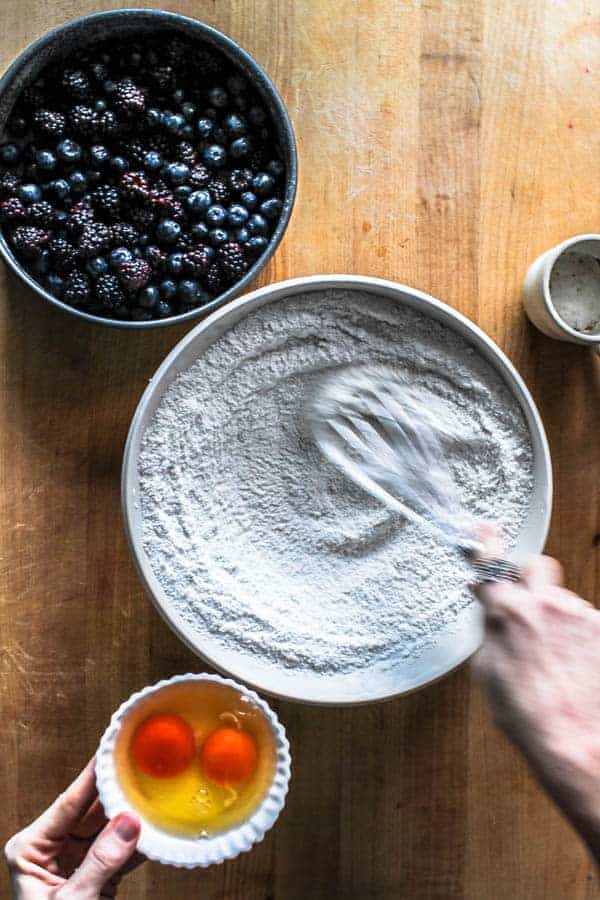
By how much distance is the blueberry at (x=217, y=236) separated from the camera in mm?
893

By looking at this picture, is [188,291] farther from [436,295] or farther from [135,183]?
[436,295]

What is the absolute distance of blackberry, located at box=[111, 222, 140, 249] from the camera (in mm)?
892

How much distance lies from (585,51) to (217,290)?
0.50 metres

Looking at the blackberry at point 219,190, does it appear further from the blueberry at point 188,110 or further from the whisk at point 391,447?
the whisk at point 391,447

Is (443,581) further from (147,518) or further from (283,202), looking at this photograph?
(283,202)

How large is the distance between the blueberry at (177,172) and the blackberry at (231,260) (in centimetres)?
8

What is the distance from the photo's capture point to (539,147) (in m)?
1.01

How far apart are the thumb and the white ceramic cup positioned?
2.09 feet

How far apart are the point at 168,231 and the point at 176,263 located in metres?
0.03

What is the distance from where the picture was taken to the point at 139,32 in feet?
2.99

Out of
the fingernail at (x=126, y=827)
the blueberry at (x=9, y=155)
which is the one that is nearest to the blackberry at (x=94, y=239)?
the blueberry at (x=9, y=155)

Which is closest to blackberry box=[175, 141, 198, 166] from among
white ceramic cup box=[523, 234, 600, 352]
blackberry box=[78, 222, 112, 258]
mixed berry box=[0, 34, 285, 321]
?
mixed berry box=[0, 34, 285, 321]

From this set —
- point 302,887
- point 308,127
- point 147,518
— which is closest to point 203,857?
point 302,887

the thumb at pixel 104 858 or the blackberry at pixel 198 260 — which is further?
the blackberry at pixel 198 260
